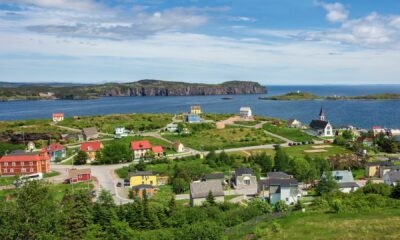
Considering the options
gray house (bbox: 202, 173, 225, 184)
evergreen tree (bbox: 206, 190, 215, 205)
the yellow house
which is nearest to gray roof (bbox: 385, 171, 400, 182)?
gray house (bbox: 202, 173, 225, 184)

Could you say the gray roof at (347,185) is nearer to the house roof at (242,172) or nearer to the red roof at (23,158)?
the house roof at (242,172)

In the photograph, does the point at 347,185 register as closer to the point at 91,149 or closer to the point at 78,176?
the point at 78,176

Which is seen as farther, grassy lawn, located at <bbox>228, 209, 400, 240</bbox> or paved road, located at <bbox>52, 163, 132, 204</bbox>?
paved road, located at <bbox>52, 163, 132, 204</bbox>

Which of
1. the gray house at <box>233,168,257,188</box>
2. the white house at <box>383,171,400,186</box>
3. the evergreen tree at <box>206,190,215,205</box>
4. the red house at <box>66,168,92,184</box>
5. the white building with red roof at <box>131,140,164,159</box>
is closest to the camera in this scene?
the evergreen tree at <box>206,190,215,205</box>

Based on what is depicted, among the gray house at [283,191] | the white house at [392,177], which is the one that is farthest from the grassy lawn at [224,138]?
the gray house at [283,191]

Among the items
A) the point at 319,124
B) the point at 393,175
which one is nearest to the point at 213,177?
the point at 393,175

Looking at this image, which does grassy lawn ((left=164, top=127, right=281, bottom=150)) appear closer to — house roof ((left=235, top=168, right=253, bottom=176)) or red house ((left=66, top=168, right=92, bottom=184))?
house roof ((left=235, top=168, right=253, bottom=176))

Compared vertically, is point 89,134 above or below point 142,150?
above
